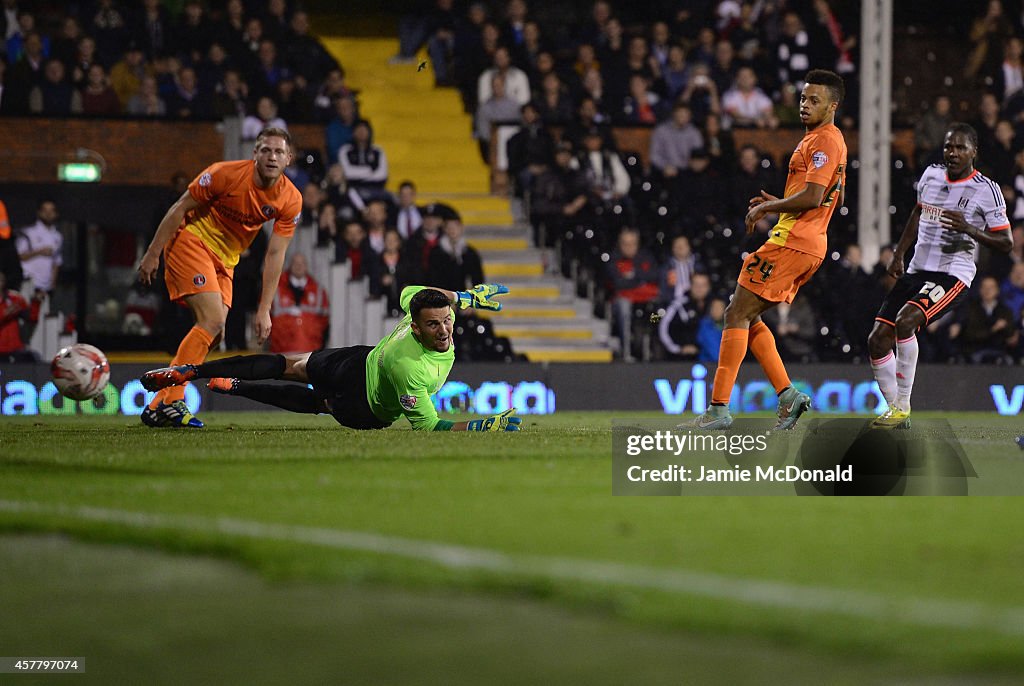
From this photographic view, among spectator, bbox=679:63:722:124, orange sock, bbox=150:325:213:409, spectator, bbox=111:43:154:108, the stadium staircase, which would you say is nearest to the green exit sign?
spectator, bbox=111:43:154:108

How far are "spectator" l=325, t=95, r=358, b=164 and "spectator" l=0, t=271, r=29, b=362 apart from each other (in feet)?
14.7

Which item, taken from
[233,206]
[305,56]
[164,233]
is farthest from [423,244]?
[164,233]

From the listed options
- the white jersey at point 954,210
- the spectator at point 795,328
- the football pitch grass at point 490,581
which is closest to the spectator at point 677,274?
the spectator at point 795,328

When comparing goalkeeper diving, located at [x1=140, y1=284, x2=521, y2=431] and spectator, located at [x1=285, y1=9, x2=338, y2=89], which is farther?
spectator, located at [x1=285, y1=9, x2=338, y2=89]

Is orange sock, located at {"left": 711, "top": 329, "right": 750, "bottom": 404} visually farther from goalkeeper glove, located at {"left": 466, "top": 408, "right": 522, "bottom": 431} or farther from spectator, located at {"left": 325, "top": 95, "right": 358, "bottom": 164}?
spectator, located at {"left": 325, "top": 95, "right": 358, "bottom": 164}

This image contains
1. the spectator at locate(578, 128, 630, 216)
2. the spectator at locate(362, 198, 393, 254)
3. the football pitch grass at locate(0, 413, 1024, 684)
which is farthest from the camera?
the spectator at locate(578, 128, 630, 216)

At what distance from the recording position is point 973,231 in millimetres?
10312

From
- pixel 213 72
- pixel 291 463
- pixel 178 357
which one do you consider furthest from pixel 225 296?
pixel 213 72

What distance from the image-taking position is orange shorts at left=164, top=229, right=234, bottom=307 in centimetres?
1041

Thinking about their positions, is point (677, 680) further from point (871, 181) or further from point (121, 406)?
point (871, 181)

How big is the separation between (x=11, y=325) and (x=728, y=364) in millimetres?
8796

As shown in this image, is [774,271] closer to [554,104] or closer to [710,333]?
[710,333]

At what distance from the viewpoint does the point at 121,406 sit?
48.7ft

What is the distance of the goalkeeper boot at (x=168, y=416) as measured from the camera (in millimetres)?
10312
